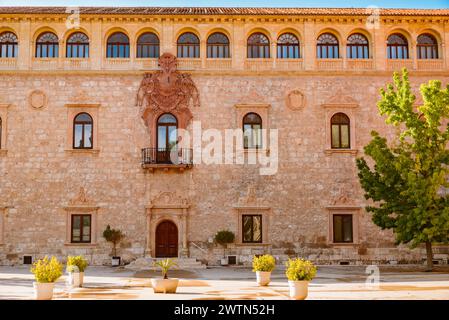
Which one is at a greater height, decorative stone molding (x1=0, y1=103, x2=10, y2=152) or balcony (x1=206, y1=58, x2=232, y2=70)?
balcony (x1=206, y1=58, x2=232, y2=70)

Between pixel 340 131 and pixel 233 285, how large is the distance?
13041 mm

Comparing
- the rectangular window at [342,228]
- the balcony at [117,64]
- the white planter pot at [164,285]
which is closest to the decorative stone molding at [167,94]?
the balcony at [117,64]

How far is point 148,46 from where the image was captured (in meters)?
29.9

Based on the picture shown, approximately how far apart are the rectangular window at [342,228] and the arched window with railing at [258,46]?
963 cm

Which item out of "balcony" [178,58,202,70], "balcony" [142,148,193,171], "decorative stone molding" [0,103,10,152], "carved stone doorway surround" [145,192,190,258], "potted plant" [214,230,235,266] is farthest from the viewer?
"balcony" [178,58,202,70]

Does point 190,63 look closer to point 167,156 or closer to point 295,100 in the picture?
point 167,156

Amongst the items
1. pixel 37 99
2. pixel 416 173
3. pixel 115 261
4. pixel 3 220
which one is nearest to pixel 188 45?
pixel 37 99

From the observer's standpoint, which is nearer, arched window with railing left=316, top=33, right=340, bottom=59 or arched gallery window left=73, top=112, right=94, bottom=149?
arched gallery window left=73, top=112, right=94, bottom=149

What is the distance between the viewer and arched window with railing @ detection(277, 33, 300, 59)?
30.1 meters

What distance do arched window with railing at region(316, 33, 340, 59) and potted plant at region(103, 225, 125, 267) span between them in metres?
14.4

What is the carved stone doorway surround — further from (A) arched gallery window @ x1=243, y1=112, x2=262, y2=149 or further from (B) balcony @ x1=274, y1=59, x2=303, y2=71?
(B) balcony @ x1=274, y1=59, x2=303, y2=71

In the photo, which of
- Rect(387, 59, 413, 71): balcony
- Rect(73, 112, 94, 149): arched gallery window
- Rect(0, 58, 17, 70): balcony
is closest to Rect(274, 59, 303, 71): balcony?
Rect(387, 59, 413, 71): balcony

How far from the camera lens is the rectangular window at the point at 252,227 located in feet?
94.3
